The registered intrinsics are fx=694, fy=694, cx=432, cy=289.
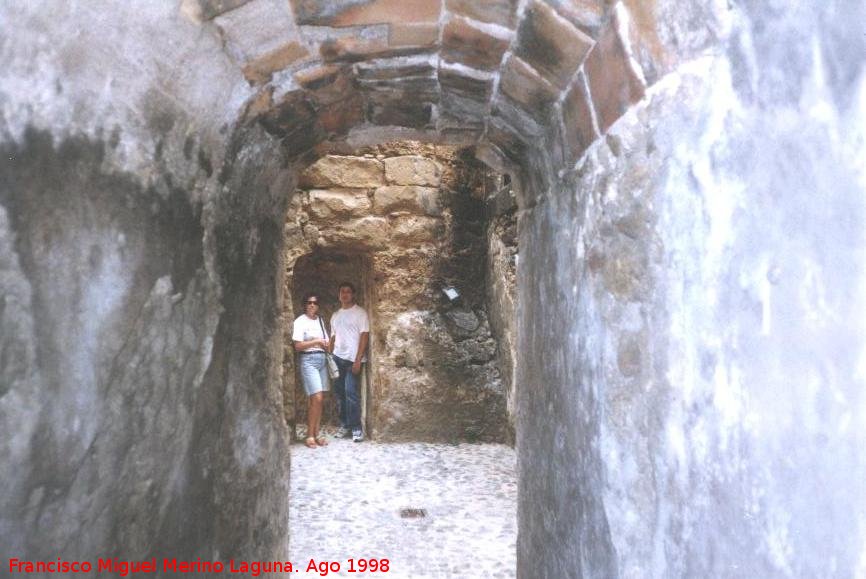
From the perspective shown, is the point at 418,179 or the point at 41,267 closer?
the point at 41,267

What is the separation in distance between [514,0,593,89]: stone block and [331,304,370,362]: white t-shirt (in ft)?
13.6

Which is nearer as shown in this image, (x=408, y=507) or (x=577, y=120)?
(x=577, y=120)

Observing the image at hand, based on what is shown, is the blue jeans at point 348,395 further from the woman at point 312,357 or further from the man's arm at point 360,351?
the woman at point 312,357

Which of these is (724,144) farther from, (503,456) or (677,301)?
(503,456)

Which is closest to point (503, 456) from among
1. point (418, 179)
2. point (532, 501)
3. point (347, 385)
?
point (347, 385)

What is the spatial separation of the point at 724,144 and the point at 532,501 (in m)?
1.41

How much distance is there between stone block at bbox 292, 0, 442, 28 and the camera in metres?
1.24

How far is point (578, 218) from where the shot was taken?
4.79 ft

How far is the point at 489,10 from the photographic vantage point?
49.6 inches

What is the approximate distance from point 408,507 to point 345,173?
2.60 metres

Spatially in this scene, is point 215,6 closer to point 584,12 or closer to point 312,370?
point 584,12

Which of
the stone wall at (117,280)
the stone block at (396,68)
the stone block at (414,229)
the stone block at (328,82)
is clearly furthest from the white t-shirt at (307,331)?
the stone block at (396,68)

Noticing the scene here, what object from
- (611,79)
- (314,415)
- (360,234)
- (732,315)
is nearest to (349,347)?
(314,415)

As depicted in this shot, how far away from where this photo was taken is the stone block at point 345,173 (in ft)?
16.8
